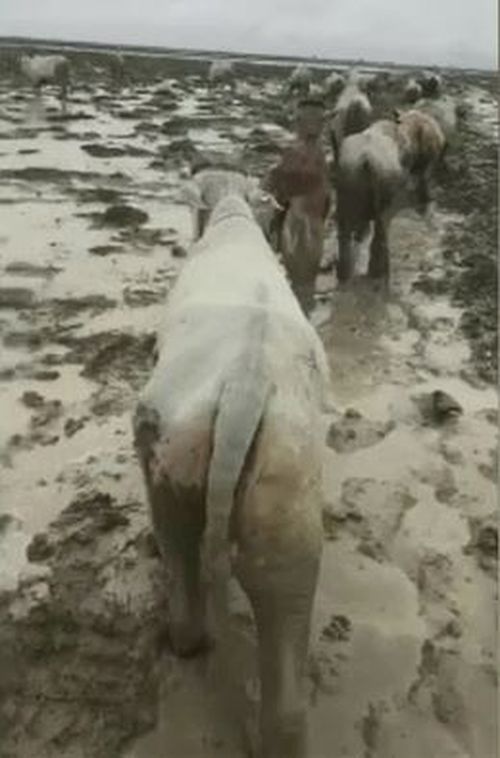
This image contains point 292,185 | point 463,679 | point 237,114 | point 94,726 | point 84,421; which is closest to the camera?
point 94,726

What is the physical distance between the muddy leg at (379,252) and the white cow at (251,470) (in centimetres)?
580

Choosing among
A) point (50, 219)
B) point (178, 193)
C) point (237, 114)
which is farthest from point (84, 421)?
point (237, 114)

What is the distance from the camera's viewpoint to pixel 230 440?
133 inches

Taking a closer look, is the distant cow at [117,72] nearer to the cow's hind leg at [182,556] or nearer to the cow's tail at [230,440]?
the cow's hind leg at [182,556]

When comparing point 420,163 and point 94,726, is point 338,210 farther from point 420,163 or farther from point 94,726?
point 94,726

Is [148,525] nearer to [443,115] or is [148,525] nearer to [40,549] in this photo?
[40,549]

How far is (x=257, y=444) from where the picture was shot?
3406 millimetres

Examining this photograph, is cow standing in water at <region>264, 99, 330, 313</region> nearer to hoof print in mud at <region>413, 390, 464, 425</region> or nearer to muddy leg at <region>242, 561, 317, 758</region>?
hoof print in mud at <region>413, 390, 464, 425</region>

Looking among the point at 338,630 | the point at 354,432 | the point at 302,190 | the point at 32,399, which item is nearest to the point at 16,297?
the point at 32,399

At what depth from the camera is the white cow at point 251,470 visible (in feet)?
11.1

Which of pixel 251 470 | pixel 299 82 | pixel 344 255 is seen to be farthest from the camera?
pixel 299 82

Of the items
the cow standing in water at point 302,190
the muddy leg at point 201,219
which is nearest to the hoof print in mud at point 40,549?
the muddy leg at point 201,219

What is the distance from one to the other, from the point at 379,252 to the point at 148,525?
5.13 metres

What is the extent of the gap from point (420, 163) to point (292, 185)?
217 inches
